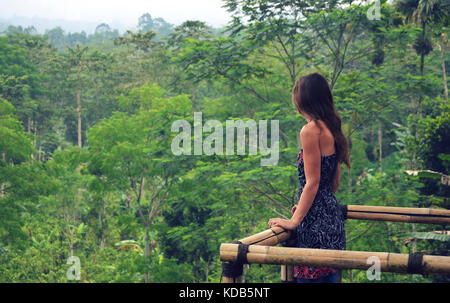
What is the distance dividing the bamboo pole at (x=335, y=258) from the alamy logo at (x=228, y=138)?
30.5ft

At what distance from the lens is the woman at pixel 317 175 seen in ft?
7.35

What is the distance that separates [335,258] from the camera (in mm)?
1675

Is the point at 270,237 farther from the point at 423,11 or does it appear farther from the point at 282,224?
the point at 423,11

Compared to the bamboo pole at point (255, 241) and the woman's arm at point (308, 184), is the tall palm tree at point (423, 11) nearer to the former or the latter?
the woman's arm at point (308, 184)

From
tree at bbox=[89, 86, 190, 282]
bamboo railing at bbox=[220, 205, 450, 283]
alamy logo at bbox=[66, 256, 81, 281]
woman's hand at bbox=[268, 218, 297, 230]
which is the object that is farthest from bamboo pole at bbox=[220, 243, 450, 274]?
alamy logo at bbox=[66, 256, 81, 281]

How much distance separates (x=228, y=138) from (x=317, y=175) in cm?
956

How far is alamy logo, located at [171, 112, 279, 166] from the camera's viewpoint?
11.6m

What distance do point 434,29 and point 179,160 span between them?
862 cm

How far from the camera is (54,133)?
32844 millimetres

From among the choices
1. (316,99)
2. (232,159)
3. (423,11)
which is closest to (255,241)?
(316,99)

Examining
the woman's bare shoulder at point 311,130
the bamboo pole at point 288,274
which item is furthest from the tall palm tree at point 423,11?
the bamboo pole at point 288,274

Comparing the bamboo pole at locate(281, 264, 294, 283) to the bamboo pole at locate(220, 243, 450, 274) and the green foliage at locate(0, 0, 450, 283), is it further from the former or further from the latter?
the green foliage at locate(0, 0, 450, 283)

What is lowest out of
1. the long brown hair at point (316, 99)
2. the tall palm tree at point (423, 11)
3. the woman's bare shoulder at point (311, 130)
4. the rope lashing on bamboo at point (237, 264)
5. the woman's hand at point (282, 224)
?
the rope lashing on bamboo at point (237, 264)
